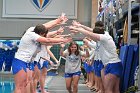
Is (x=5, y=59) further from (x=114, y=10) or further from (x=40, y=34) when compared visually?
(x=40, y=34)

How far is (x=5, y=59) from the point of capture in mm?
23469

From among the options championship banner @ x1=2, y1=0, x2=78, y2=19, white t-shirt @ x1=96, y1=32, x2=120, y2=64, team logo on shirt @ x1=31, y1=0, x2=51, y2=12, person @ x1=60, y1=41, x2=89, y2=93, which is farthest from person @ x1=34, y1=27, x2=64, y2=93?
team logo on shirt @ x1=31, y1=0, x2=51, y2=12

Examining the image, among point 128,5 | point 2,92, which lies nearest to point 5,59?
point 2,92

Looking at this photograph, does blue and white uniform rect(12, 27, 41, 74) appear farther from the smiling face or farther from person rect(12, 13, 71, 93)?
the smiling face

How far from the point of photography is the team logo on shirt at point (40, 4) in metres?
25.5

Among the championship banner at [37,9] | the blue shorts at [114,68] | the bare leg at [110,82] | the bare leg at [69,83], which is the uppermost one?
the championship banner at [37,9]

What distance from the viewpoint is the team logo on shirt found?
25.5 m

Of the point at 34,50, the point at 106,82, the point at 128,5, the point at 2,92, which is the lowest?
the point at 2,92

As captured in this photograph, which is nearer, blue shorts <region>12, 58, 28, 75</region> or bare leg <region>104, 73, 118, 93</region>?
blue shorts <region>12, 58, 28, 75</region>

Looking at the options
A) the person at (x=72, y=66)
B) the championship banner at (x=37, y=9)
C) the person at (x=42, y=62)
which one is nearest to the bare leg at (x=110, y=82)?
the person at (x=42, y=62)

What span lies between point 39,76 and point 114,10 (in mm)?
3449

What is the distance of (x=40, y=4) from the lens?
25594 mm

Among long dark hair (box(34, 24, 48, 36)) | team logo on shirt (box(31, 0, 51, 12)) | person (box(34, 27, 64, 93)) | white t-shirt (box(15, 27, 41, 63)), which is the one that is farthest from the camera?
team logo on shirt (box(31, 0, 51, 12))

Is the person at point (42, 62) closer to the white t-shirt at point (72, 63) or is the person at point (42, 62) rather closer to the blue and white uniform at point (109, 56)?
the white t-shirt at point (72, 63)
